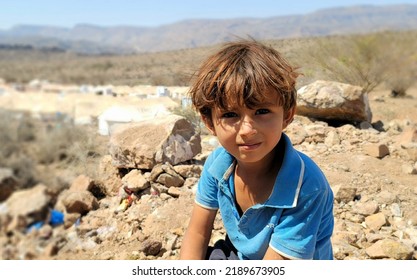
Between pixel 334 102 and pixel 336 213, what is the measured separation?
300cm

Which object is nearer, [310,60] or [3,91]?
[3,91]

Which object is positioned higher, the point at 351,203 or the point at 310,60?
the point at 310,60

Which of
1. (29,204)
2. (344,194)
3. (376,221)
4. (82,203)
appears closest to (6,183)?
(29,204)

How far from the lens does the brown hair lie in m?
1.54

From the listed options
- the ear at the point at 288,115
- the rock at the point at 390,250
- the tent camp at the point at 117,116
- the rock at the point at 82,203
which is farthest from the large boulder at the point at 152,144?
the ear at the point at 288,115

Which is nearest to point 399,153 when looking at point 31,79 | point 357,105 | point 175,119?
point 357,105

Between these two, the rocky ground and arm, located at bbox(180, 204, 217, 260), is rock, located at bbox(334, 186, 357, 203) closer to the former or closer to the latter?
the rocky ground

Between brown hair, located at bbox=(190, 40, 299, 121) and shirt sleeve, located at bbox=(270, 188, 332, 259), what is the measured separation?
0.37 meters

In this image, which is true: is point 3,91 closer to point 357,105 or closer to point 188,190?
point 188,190

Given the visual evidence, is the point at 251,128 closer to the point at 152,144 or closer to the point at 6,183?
the point at 6,183

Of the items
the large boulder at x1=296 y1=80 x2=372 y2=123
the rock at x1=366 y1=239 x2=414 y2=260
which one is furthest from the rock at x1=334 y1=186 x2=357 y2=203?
the large boulder at x1=296 y1=80 x2=372 y2=123

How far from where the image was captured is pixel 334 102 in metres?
6.14

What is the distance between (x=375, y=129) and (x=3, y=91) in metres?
5.67
